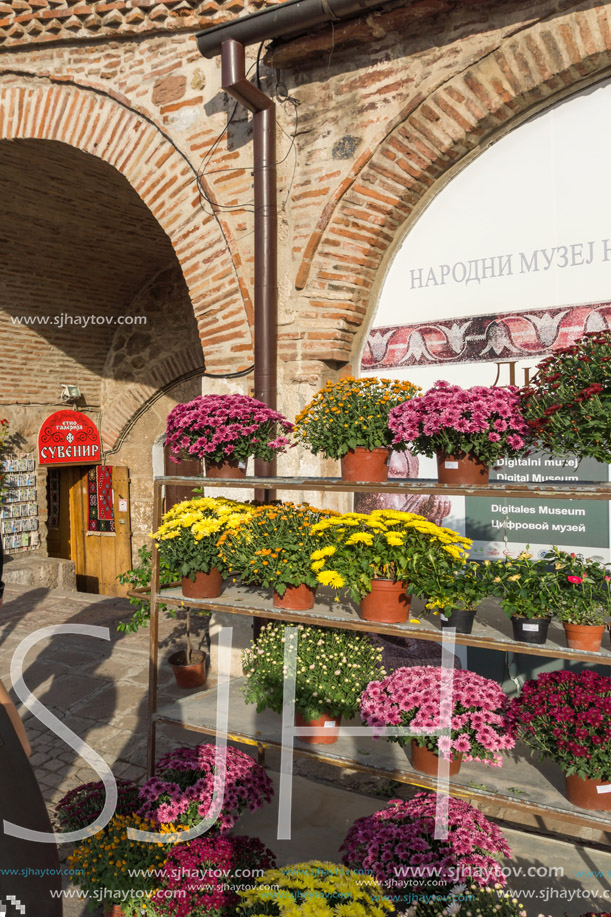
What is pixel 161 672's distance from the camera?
212 inches

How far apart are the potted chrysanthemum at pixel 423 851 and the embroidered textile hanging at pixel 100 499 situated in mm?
8320

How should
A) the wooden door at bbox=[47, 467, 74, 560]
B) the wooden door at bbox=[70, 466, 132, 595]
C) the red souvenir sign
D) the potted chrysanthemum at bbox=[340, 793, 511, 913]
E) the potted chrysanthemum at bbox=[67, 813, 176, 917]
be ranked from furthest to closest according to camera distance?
the wooden door at bbox=[47, 467, 74, 560] → the wooden door at bbox=[70, 466, 132, 595] → the red souvenir sign → the potted chrysanthemum at bbox=[67, 813, 176, 917] → the potted chrysanthemum at bbox=[340, 793, 511, 913]

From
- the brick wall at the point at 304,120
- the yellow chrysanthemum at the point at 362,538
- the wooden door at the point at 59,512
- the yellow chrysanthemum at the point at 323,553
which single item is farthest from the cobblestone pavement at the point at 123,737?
the wooden door at the point at 59,512

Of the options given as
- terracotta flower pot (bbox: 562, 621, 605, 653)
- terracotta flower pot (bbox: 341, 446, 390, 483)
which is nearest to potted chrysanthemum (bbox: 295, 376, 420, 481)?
terracotta flower pot (bbox: 341, 446, 390, 483)

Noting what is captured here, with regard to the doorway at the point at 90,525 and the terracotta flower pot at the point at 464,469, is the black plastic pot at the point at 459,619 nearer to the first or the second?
the terracotta flower pot at the point at 464,469

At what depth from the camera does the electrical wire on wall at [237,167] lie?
460 centimetres

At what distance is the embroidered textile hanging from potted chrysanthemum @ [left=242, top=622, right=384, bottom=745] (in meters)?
7.43

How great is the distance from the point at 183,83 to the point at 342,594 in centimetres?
399

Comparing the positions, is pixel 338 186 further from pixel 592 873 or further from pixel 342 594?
pixel 592 873

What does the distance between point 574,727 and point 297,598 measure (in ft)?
4.10

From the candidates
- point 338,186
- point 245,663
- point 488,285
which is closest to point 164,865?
point 245,663

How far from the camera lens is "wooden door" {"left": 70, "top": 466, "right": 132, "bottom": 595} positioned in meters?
10.1

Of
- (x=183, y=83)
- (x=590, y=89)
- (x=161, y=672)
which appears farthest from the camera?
(x=161, y=672)

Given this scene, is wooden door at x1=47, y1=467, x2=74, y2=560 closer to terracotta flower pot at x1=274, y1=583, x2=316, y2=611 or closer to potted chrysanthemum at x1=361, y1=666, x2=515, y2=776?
terracotta flower pot at x1=274, y1=583, x2=316, y2=611
